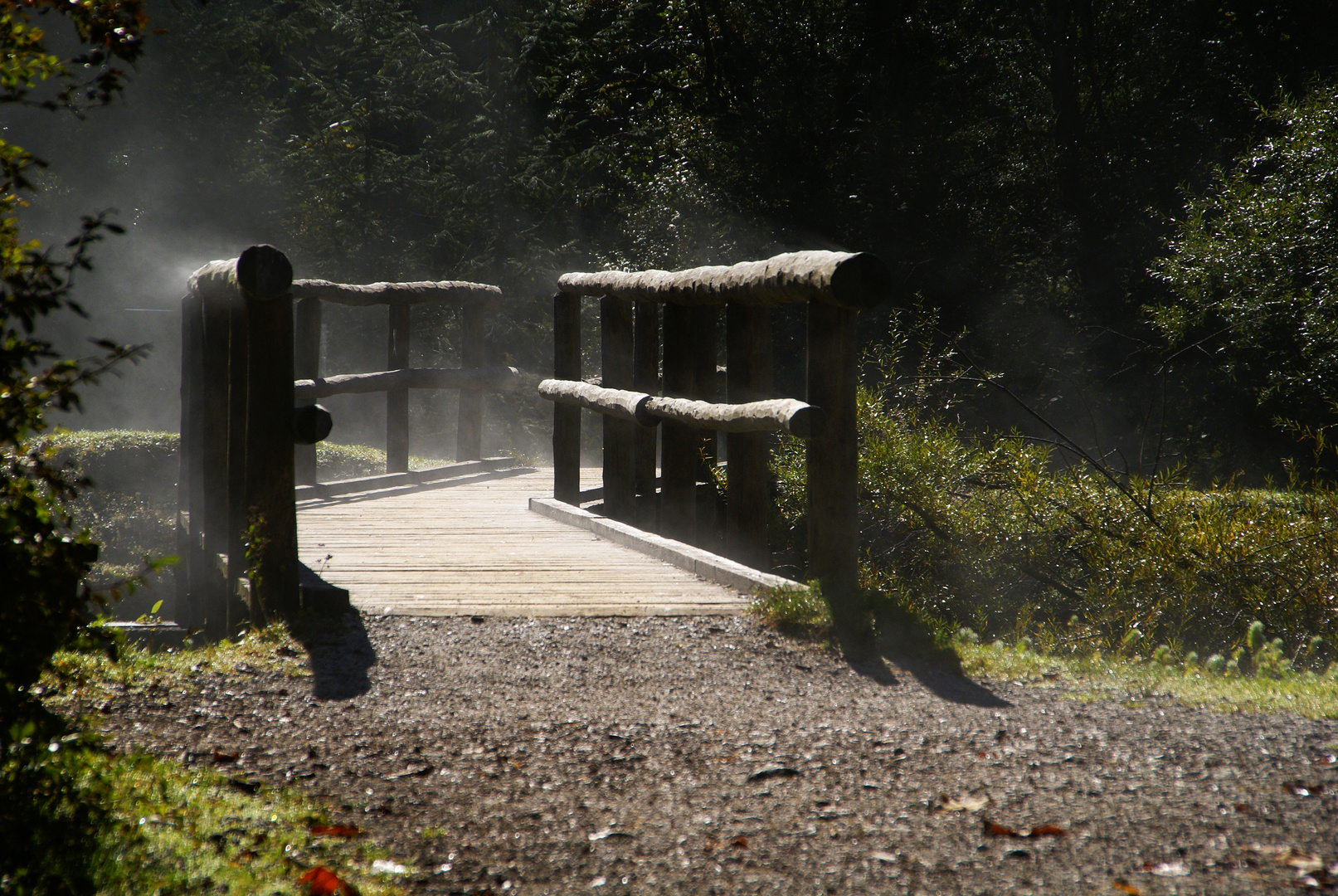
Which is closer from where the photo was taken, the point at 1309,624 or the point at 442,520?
the point at 1309,624

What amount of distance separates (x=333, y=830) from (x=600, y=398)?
4.68 metres

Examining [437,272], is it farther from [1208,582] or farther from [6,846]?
[6,846]

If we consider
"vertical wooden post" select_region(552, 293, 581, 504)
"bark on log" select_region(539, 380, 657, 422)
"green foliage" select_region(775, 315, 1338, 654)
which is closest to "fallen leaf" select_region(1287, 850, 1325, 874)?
"green foliage" select_region(775, 315, 1338, 654)

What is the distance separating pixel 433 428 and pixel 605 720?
18.8m

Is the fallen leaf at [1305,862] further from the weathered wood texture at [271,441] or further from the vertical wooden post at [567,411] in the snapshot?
the vertical wooden post at [567,411]

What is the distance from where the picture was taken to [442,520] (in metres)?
7.61

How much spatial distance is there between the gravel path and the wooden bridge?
65 cm

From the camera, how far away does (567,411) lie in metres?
8.03

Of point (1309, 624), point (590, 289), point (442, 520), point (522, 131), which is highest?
point (522, 131)

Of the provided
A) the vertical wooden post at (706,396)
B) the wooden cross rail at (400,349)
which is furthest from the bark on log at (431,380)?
the vertical wooden post at (706,396)

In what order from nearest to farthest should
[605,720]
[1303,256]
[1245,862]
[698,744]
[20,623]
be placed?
[20,623], [1245,862], [698,744], [605,720], [1303,256]

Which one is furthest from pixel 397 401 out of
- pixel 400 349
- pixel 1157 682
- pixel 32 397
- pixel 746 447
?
pixel 32 397

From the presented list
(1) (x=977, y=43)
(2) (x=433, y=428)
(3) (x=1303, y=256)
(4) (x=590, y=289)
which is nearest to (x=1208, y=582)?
(4) (x=590, y=289)

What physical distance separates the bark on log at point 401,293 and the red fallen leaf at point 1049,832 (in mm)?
7888
